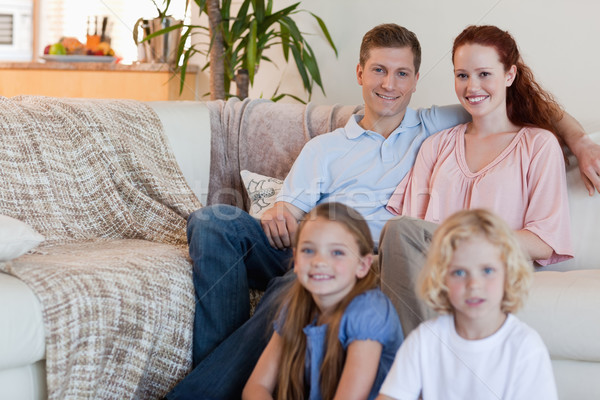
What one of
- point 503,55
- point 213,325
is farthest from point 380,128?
point 213,325

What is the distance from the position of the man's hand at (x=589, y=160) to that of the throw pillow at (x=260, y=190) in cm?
83

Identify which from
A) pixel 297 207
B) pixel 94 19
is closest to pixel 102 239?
pixel 297 207

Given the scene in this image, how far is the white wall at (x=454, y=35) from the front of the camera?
8.17ft

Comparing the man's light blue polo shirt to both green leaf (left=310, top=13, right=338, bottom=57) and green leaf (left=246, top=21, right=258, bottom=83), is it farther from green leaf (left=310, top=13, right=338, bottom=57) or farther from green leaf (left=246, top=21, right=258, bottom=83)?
green leaf (left=310, top=13, right=338, bottom=57)

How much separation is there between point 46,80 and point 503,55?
116 inches

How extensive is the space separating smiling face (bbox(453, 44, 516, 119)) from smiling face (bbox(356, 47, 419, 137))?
0.20 m

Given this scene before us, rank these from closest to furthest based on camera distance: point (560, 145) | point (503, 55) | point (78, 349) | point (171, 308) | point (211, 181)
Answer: point (78, 349), point (171, 308), point (503, 55), point (560, 145), point (211, 181)

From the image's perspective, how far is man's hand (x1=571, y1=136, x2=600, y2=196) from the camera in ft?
6.07

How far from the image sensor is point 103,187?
214 cm

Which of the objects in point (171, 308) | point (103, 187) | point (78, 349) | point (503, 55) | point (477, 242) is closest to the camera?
point (477, 242)

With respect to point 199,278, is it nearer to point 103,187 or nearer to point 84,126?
point 103,187

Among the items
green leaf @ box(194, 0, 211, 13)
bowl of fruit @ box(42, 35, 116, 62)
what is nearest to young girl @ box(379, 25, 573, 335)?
green leaf @ box(194, 0, 211, 13)

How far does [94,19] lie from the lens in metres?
4.55

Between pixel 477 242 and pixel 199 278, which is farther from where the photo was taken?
pixel 199 278
